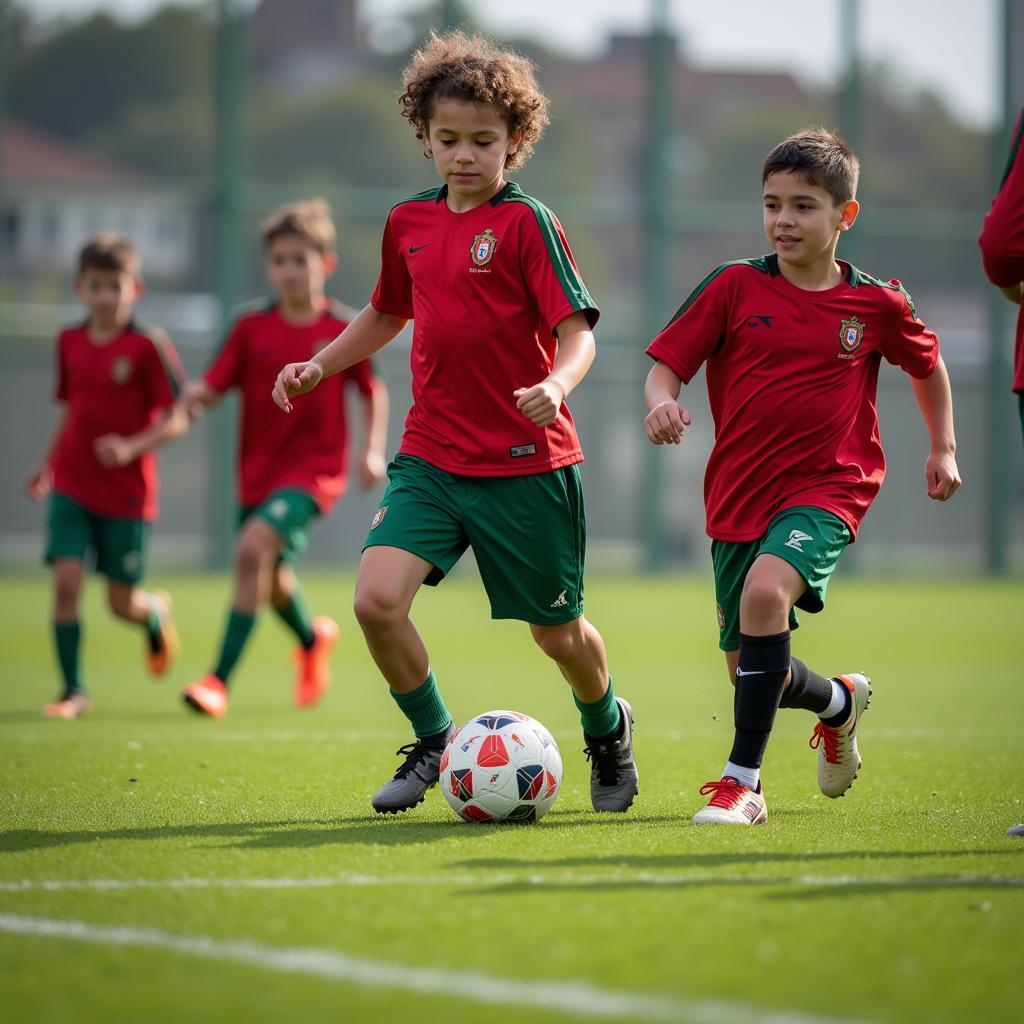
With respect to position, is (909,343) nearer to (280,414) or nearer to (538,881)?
(538,881)

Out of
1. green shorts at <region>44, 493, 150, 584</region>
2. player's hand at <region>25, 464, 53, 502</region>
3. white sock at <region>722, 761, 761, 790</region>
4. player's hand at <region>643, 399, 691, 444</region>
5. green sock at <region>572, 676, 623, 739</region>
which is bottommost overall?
white sock at <region>722, 761, 761, 790</region>

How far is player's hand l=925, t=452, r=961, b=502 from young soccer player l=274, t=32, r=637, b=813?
3.29 feet

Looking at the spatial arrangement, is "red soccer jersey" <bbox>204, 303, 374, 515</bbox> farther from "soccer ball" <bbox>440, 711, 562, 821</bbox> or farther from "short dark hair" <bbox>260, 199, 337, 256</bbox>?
"soccer ball" <bbox>440, 711, 562, 821</bbox>

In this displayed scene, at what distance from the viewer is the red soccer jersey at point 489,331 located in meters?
4.80

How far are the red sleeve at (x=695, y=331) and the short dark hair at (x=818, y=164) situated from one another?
35 centimetres

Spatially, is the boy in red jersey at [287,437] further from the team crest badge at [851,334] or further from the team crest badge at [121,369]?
the team crest badge at [851,334]

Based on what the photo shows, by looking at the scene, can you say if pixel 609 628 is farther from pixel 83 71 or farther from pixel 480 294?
pixel 83 71

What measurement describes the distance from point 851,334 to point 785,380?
237mm

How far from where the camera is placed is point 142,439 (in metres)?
8.08

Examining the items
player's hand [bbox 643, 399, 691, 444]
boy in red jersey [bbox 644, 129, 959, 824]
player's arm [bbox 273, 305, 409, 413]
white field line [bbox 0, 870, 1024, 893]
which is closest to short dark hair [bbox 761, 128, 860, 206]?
boy in red jersey [bbox 644, 129, 959, 824]

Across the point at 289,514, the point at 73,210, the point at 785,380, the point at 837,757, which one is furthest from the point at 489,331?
the point at 73,210

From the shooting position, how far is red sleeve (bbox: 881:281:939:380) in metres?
5.01

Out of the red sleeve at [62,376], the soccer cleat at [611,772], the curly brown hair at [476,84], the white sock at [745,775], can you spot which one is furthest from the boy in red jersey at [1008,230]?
the red sleeve at [62,376]

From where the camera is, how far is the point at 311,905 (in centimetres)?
345
